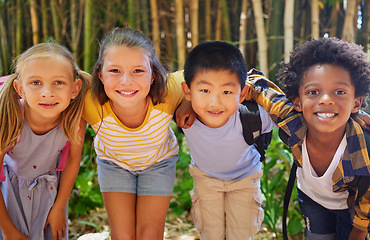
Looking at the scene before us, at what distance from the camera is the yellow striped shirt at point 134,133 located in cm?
187

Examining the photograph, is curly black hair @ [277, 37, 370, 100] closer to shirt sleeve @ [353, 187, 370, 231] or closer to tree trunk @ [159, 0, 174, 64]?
shirt sleeve @ [353, 187, 370, 231]

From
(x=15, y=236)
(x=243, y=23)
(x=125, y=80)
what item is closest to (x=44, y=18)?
(x=243, y=23)

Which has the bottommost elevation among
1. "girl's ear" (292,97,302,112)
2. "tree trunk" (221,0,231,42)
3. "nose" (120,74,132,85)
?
"girl's ear" (292,97,302,112)

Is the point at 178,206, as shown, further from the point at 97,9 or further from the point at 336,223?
the point at 97,9

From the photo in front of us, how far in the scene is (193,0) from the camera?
10.1 ft

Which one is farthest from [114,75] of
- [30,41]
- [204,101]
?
[30,41]

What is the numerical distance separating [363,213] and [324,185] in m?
0.19

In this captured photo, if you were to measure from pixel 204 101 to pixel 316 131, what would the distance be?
52cm

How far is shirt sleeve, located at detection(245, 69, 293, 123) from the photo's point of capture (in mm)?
1772

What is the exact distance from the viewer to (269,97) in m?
1.82

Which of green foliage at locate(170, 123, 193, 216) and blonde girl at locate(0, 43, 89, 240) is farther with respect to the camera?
green foliage at locate(170, 123, 193, 216)

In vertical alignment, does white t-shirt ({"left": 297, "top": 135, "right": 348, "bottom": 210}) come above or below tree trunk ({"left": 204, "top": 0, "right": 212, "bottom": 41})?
below

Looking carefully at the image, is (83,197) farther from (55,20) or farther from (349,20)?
(349,20)

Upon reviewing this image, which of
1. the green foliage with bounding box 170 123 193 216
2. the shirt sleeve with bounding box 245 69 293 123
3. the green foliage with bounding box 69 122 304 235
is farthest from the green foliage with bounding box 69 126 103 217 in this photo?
the shirt sleeve with bounding box 245 69 293 123
